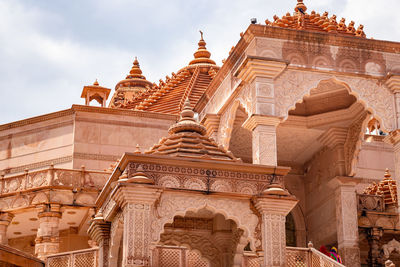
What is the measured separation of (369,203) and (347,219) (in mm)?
1237

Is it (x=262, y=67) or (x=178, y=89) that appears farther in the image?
(x=178, y=89)

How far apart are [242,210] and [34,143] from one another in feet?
57.2

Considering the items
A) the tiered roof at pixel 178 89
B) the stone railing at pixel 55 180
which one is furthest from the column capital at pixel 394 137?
the tiered roof at pixel 178 89

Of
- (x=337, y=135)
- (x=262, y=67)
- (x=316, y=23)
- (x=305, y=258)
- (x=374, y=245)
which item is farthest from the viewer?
(x=337, y=135)

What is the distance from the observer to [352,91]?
17672 mm

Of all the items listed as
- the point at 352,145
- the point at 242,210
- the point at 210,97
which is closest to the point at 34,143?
the point at 210,97

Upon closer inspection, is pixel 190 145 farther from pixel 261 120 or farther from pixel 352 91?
pixel 352 91

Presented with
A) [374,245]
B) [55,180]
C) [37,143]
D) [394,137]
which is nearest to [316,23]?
[394,137]

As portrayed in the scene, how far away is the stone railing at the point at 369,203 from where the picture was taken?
69.4ft

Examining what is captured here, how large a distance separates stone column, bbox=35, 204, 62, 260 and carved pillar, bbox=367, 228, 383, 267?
8889 mm

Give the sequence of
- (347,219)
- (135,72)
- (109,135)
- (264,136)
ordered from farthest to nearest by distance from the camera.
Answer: (135,72), (109,135), (347,219), (264,136)

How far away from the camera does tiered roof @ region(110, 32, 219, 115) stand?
28.2 m

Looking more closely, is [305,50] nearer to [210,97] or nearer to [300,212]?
[210,97]

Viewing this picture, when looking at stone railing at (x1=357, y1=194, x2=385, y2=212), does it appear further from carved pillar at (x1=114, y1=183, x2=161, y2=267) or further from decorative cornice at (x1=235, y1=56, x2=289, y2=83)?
carved pillar at (x1=114, y1=183, x2=161, y2=267)
